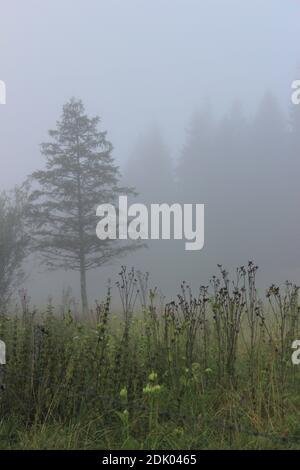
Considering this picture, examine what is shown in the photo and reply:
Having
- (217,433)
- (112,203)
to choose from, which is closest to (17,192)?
(112,203)

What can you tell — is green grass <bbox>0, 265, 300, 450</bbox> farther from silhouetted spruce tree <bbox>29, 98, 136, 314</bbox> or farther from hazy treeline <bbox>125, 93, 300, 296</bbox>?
hazy treeline <bbox>125, 93, 300, 296</bbox>

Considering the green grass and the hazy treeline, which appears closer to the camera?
the green grass

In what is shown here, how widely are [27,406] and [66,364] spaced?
521 mm

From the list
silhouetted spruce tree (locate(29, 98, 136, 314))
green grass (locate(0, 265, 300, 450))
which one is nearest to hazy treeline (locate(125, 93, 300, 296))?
silhouetted spruce tree (locate(29, 98, 136, 314))

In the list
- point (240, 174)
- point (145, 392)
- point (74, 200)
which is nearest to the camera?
point (145, 392)

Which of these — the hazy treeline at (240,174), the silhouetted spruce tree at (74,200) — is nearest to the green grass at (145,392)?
the silhouetted spruce tree at (74,200)

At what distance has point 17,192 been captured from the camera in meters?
Answer: 14.6

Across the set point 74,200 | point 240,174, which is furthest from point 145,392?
point 240,174

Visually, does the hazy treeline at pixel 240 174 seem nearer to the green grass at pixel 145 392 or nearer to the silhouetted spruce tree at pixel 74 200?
the silhouetted spruce tree at pixel 74 200

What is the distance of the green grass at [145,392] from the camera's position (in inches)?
150

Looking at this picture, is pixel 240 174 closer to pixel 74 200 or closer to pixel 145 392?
pixel 74 200

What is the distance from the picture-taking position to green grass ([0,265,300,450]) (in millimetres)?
Answer: 3801

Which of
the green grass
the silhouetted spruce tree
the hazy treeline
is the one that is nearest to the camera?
the green grass

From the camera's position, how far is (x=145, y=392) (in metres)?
4.07
